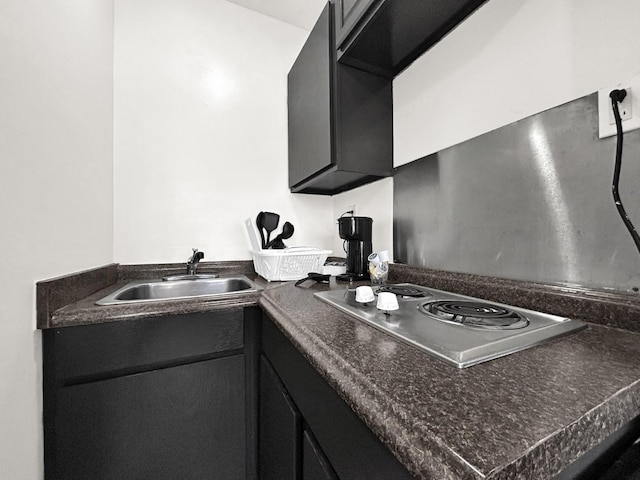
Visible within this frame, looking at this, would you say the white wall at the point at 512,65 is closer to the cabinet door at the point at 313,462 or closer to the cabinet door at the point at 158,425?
the cabinet door at the point at 313,462

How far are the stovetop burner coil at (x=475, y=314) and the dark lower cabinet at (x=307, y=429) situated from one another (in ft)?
0.98

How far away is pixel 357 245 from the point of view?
118cm

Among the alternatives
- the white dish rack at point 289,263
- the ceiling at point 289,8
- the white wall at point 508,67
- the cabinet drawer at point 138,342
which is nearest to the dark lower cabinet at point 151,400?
the cabinet drawer at point 138,342

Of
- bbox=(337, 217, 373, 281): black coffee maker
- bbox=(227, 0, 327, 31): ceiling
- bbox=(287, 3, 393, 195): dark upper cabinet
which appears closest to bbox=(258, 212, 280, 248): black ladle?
bbox=(287, 3, 393, 195): dark upper cabinet

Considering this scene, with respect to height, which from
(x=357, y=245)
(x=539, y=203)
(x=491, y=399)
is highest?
(x=539, y=203)

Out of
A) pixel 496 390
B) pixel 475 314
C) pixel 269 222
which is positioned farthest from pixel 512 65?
pixel 269 222

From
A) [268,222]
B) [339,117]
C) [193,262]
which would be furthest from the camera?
[268,222]

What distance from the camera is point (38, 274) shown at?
0.70 metres

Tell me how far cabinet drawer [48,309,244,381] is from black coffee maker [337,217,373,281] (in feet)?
1.72

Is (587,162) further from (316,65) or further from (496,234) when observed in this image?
(316,65)

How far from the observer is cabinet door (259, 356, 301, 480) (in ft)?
1.98

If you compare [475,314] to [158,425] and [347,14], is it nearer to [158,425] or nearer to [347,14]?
[158,425]

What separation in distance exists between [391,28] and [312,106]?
452 millimetres

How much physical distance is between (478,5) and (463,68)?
0.17m
